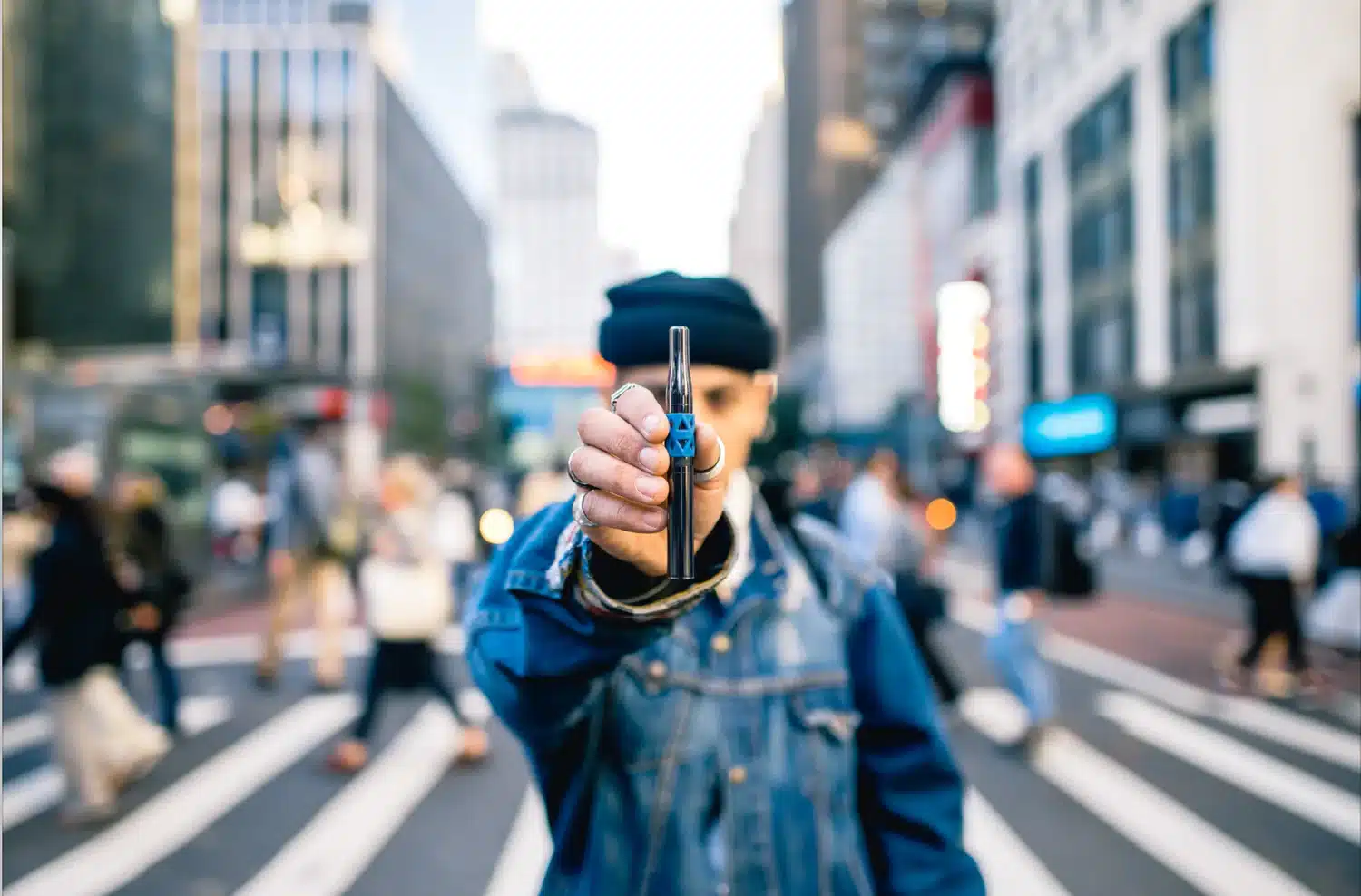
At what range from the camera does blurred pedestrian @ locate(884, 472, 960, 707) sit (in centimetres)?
624

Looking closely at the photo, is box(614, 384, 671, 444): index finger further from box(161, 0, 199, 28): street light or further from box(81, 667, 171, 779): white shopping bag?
box(161, 0, 199, 28): street light

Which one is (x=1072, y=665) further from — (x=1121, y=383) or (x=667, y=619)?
(x=1121, y=383)

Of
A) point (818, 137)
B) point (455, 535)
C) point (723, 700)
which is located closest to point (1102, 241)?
point (455, 535)

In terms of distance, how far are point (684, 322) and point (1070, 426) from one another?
31.2 metres

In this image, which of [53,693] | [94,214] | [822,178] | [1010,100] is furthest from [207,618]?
[822,178]

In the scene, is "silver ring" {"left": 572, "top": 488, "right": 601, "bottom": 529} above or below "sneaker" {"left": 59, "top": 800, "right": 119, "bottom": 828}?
above

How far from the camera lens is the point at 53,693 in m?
5.09

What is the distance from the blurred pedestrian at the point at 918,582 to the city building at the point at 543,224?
15106 centimetres

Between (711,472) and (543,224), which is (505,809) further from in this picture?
(543,224)

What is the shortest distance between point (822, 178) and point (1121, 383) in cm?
5992

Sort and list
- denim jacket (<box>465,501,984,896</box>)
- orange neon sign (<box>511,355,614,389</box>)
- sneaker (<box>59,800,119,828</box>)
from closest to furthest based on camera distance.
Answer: denim jacket (<box>465,501,984,896</box>)
sneaker (<box>59,800,119,828</box>)
orange neon sign (<box>511,355,614,389</box>)

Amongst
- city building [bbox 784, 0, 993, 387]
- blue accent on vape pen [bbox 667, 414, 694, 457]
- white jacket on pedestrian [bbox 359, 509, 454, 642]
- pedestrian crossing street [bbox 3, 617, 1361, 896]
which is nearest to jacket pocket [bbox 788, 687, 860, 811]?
blue accent on vape pen [bbox 667, 414, 694, 457]

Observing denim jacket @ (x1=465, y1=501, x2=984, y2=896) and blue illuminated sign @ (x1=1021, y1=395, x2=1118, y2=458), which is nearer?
denim jacket @ (x1=465, y1=501, x2=984, y2=896)

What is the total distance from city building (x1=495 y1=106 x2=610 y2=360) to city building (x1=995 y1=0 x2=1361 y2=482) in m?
130
